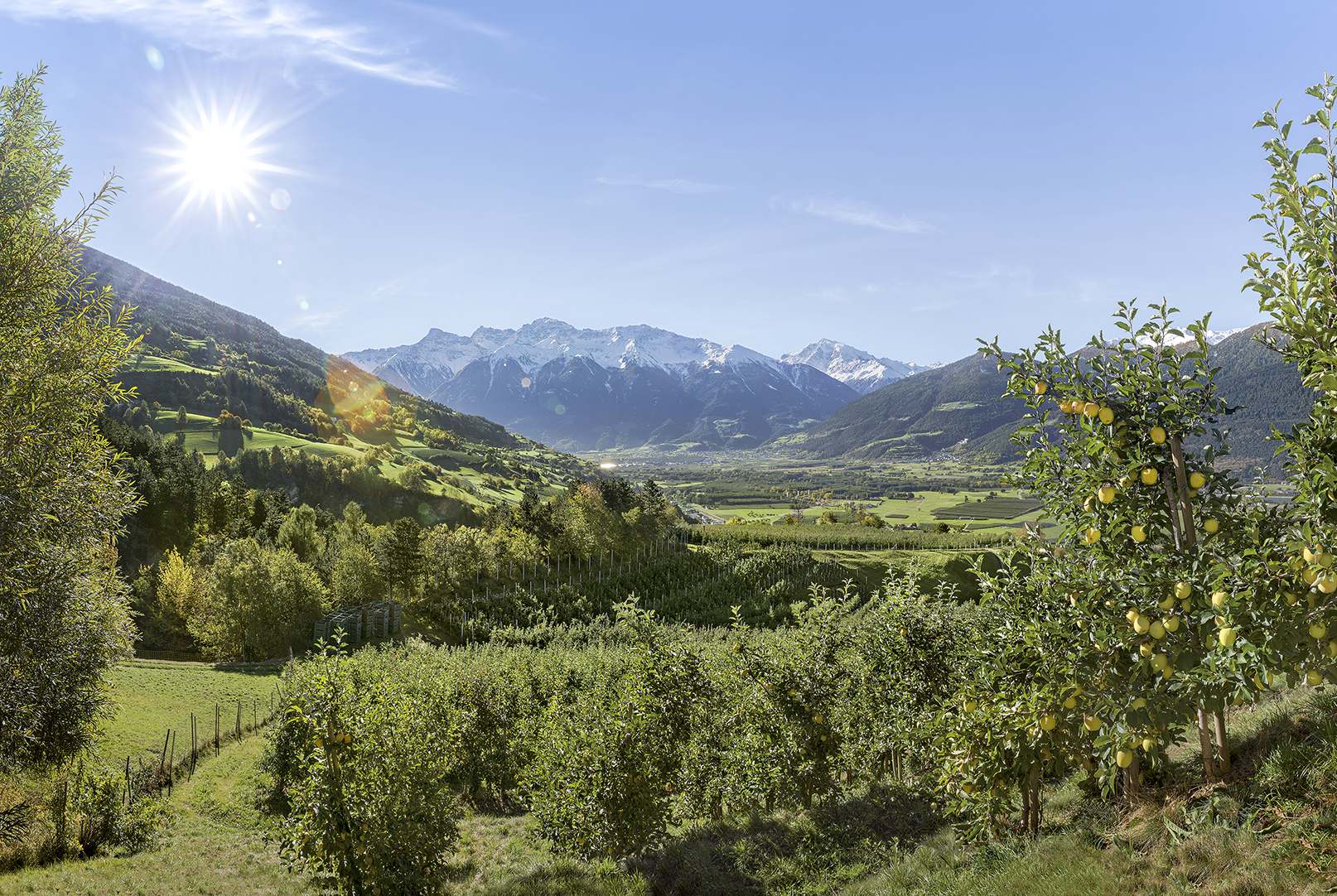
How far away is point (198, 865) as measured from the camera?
24.5 metres

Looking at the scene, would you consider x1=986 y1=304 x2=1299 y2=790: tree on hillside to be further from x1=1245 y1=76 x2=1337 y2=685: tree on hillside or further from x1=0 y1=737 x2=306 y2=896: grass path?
x1=0 y1=737 x2=306 y2=896: grass path

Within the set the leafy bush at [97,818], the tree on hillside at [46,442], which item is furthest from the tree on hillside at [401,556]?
the tree on hillside at [46,442]

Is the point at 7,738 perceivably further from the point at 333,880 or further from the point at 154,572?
the point at 154,572

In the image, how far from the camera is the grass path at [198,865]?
819 inches

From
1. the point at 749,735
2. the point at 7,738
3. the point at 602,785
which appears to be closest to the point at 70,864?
the point at 7,738

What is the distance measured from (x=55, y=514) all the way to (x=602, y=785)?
14841 millimetres

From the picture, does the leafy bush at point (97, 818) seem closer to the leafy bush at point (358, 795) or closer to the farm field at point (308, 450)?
the leafy bush at point (358, 795)

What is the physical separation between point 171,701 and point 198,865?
29178 millimetres

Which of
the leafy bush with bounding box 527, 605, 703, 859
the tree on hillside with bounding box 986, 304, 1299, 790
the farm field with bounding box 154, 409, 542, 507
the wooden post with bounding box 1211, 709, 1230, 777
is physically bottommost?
the leafy bush with bounding box 527, 605, 703, 859

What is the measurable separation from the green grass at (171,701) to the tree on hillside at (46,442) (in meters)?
25.1

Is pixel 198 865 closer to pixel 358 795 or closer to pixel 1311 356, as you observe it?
pixel 358 795

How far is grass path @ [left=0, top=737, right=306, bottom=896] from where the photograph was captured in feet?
68.2

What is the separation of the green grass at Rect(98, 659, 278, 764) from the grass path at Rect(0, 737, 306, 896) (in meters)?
5.30

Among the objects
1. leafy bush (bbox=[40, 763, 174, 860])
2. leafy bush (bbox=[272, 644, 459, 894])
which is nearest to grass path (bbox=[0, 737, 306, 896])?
leafy bush (bbox=[40, 763, 174, 860])
